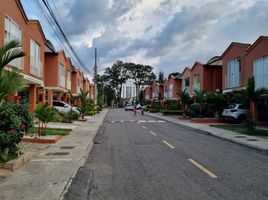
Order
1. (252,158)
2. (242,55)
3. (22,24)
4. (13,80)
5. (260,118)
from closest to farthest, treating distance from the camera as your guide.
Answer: (13,80)
(252,158)
(22,24)
(260,118)
(242,55)

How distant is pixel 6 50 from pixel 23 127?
223 cm

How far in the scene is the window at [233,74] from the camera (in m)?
34.1

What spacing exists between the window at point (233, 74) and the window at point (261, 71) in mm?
4463

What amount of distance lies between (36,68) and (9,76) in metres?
18.8

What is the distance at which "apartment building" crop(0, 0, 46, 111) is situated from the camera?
20.8 metres

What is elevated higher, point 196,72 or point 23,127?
point 196,72

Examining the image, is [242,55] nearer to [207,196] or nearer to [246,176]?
[246,176]

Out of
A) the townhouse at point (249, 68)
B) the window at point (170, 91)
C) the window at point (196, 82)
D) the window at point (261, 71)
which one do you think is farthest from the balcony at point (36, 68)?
the window at point (170, 91)

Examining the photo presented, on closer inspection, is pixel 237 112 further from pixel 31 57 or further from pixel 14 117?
pixel 14 117

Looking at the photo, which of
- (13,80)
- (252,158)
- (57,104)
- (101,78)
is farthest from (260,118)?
(101,78)

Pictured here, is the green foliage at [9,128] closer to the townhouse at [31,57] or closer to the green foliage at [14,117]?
the green foliage at [14,117]

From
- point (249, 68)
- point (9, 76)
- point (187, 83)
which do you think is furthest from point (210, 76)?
point (9, 76)

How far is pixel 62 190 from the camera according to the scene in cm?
762

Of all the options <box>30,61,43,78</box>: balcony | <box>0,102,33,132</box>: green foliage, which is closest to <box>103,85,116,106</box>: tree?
<box>30,61,43,78</box>: balcony
